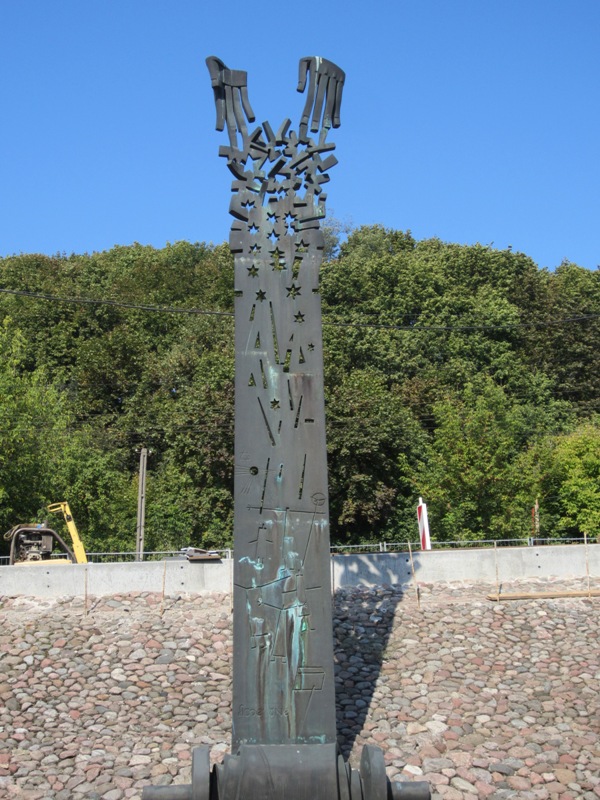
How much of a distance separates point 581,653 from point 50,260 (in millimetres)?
40346

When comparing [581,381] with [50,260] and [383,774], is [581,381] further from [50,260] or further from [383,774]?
[383,774]

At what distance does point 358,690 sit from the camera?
41.0 ft

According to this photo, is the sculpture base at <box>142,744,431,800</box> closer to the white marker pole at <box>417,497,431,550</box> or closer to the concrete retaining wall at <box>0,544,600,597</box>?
the concrete retaining wall at <box>0,544,600,597</box>

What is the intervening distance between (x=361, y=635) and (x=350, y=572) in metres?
1.94

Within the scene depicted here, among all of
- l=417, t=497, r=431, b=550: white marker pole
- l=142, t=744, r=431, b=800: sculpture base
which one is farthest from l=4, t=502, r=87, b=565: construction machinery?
l=142, t=744, r=431, b=800: sculpture base

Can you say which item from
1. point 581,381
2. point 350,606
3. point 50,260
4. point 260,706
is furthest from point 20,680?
point 50,260

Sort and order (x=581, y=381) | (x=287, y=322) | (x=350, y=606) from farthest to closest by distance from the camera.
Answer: (x=581, y=381), (x=350, y=606), (x=287, y=322)

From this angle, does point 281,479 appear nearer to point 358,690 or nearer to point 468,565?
point 358,690

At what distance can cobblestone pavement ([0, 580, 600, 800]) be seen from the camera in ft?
35.0

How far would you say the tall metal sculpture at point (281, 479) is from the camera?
966 cm

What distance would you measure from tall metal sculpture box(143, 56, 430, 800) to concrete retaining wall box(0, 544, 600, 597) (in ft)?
17.2

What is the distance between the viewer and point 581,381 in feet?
128

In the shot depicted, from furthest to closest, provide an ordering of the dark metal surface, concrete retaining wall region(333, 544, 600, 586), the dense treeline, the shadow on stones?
the dense treeline → concrete retaining wall region(333, 544, 600, 586) → the shadow on stones → the dark metal surface

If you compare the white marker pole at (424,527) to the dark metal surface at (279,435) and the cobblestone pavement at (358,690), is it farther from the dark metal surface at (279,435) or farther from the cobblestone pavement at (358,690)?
the dark metal surface at (279,435)
